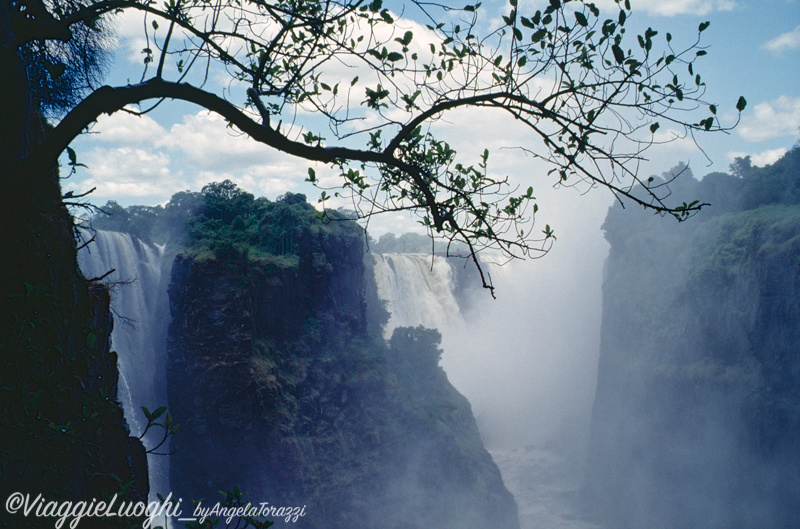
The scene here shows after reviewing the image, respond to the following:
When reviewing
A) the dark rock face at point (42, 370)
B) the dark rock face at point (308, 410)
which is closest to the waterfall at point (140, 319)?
the dark rock face at point (308, 410)

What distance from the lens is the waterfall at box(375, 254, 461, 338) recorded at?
33.6 m

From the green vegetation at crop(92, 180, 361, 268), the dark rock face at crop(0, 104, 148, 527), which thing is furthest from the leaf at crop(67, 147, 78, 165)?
the green vegetation at crop(92, 180, 361, 268)

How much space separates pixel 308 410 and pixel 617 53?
18.8m

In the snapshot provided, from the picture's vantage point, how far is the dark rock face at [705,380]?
22.5m

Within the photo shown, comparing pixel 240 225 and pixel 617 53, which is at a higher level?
pixel 240 225

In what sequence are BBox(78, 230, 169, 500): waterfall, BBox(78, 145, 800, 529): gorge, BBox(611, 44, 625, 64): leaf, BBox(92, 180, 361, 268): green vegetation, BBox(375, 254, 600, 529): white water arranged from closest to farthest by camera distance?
BBox(611, 44, 625, 64): leaf
BBox(78, 230, 169, 500): waterfall
BBox(78, 145, 800, 529): gorge
BBox(92, 180, 361, 268): green vegetation
BBox(375, 254, 600, 529): white water

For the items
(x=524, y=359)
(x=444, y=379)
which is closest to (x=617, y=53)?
(x=444, y=379)

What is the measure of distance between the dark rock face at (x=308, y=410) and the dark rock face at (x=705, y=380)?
10.3 meters

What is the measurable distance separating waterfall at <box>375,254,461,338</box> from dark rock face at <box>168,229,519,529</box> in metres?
8.38

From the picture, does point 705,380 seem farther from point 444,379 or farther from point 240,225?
point 240,225

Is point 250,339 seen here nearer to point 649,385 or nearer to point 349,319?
point 349,319

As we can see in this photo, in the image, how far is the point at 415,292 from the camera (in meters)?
35.9

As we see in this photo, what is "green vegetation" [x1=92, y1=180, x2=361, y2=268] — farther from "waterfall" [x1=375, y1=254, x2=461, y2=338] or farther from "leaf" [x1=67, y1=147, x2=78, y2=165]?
"leaf" [x1=67, y1=147, x2=78, y2=165]

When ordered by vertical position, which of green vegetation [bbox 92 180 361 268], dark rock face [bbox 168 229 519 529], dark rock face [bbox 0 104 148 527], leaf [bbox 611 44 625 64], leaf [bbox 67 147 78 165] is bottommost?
dark rock face [bbox 168 229 519 529]
